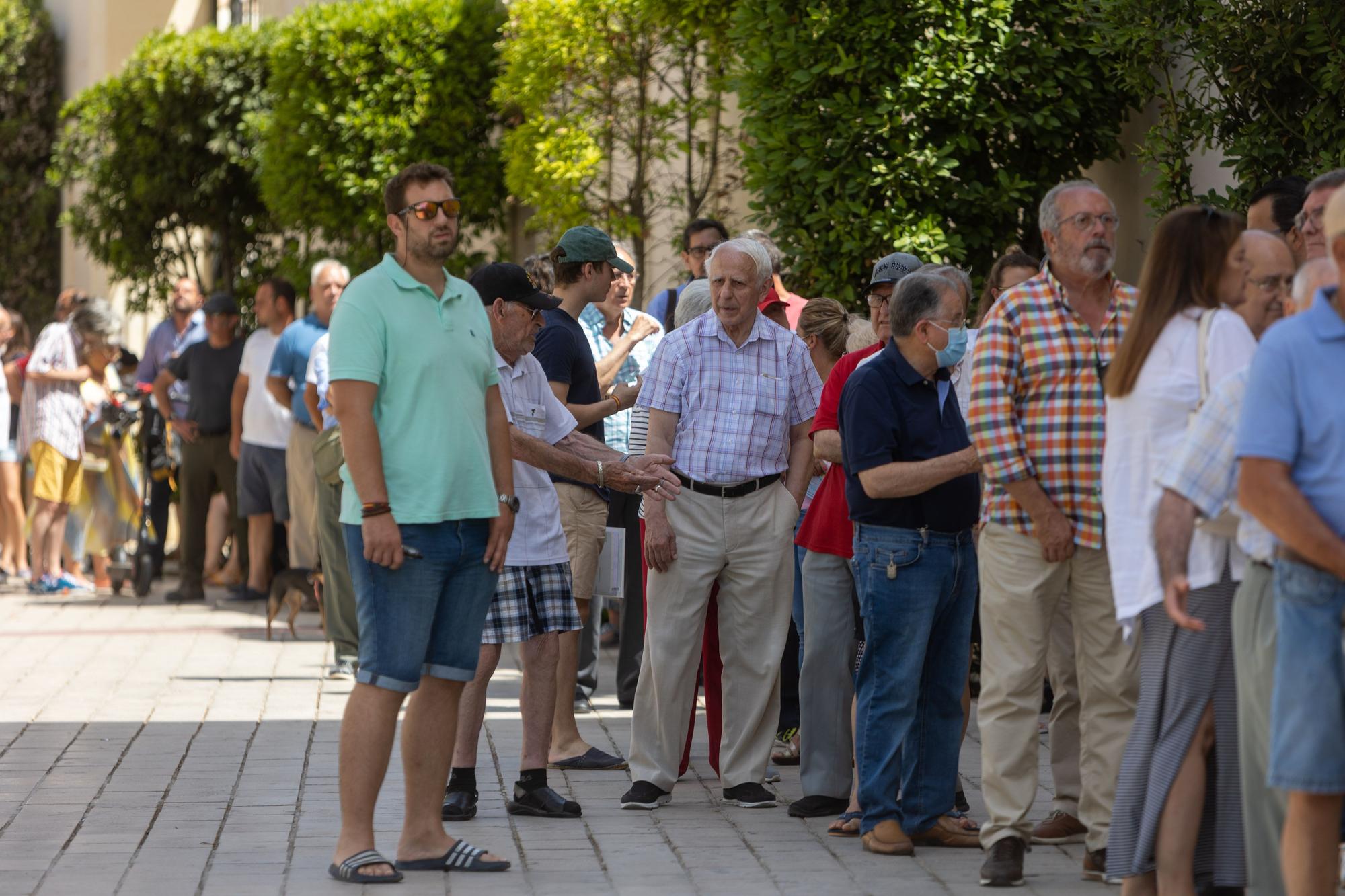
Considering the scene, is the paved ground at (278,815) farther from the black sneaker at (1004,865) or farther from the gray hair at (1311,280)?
the gray hair at (1311,280)

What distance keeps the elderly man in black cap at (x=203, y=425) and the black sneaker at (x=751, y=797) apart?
26.2 ft

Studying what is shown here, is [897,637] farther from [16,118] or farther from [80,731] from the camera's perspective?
[16,118]

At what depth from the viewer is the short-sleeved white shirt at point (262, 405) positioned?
13.7 m

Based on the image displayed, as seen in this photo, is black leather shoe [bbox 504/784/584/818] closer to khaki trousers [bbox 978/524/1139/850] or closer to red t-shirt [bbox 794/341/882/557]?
red t-shirt [bbox 794/341/882/557]

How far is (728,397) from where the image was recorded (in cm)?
721

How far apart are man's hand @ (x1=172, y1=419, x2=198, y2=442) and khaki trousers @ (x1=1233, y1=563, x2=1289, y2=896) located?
11096 millimetres

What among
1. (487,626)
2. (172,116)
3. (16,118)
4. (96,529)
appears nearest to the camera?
(487,626)

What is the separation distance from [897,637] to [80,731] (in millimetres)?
4476

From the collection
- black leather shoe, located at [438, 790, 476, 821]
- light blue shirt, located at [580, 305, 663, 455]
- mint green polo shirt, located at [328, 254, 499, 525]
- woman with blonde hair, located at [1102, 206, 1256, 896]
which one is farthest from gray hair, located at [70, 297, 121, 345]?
woman with blonde hair, located at [1102, 206, 1256, 896]

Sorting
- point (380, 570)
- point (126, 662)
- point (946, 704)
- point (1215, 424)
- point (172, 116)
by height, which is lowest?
point (126, 662)

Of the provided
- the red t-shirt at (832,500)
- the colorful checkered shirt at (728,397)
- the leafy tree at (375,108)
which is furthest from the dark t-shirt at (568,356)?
the leafy tree at (375,108)

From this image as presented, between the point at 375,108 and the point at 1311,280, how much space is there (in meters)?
13.6

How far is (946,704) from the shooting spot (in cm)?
650

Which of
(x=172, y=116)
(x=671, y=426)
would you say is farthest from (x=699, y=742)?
(x=172, y=116)
